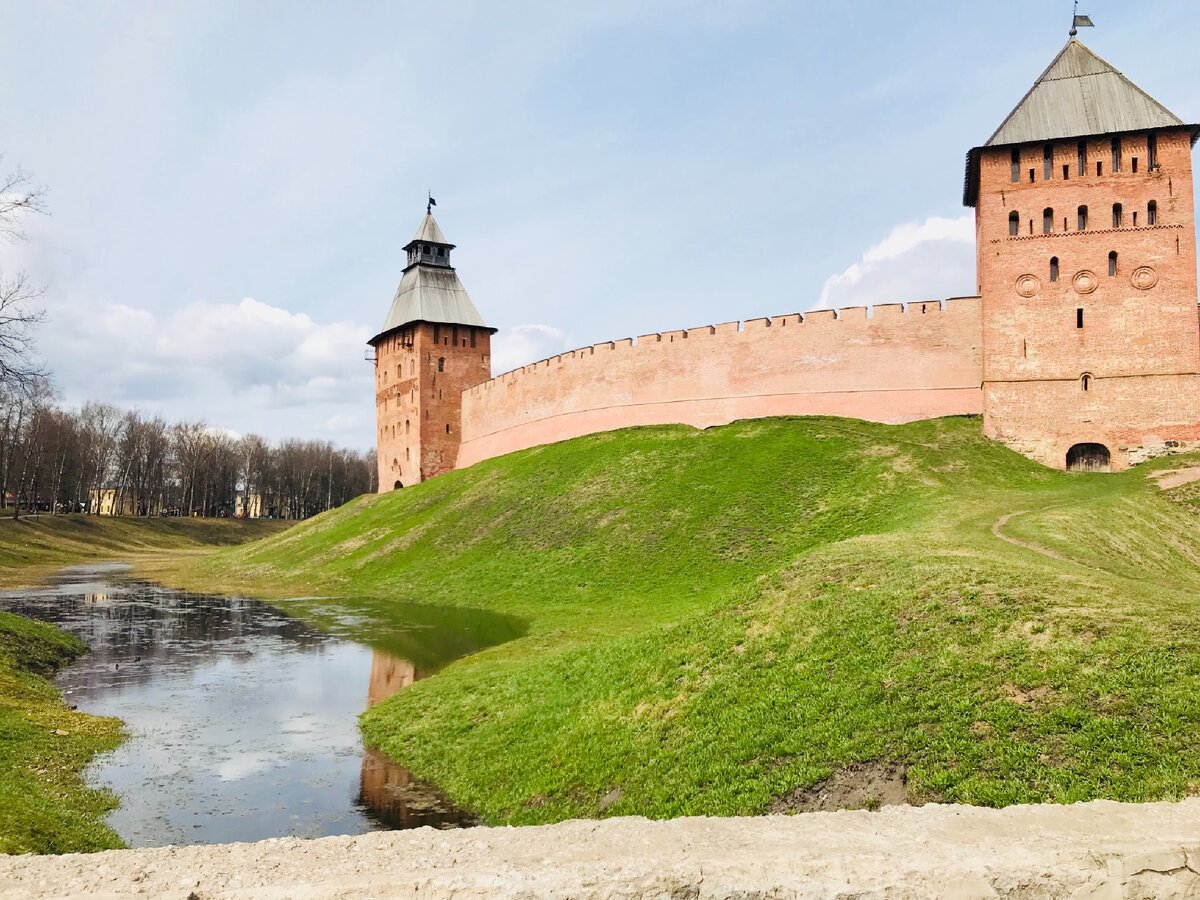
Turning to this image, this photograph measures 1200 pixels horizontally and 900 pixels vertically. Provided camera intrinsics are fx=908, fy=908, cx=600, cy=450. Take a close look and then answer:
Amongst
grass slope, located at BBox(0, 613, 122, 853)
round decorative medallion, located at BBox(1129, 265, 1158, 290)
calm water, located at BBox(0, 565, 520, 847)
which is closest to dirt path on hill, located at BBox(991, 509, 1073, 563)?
calm water, located at BBox(0, 565, 520, 847)

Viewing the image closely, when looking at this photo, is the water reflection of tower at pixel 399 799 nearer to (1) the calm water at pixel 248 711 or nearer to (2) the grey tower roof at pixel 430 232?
(1) the calm water at pixel 248 711

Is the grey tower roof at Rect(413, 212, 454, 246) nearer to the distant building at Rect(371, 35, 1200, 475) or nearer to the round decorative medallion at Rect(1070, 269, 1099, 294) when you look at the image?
the distant building at Rect(371, 35, 1200, 475)

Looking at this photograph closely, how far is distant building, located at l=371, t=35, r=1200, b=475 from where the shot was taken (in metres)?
28.5

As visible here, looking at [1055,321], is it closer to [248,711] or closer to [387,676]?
[387,676]

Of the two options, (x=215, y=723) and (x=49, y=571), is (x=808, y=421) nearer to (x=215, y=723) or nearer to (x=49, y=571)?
(x=215, y=723)

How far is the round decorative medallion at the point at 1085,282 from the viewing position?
96.1 feet

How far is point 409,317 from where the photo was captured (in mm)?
53625

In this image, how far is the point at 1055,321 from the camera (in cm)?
2964

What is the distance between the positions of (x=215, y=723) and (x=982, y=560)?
11.8 metres

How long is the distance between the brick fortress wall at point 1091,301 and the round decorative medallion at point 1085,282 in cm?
3

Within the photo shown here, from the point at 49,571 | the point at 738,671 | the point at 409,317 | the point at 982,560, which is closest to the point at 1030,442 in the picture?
the point at 982,560

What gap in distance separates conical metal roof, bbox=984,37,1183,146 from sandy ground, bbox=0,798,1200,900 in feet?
97.3

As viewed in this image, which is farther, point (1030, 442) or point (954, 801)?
point (1030, 442)

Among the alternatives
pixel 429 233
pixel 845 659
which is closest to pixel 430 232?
pixel 429 233
